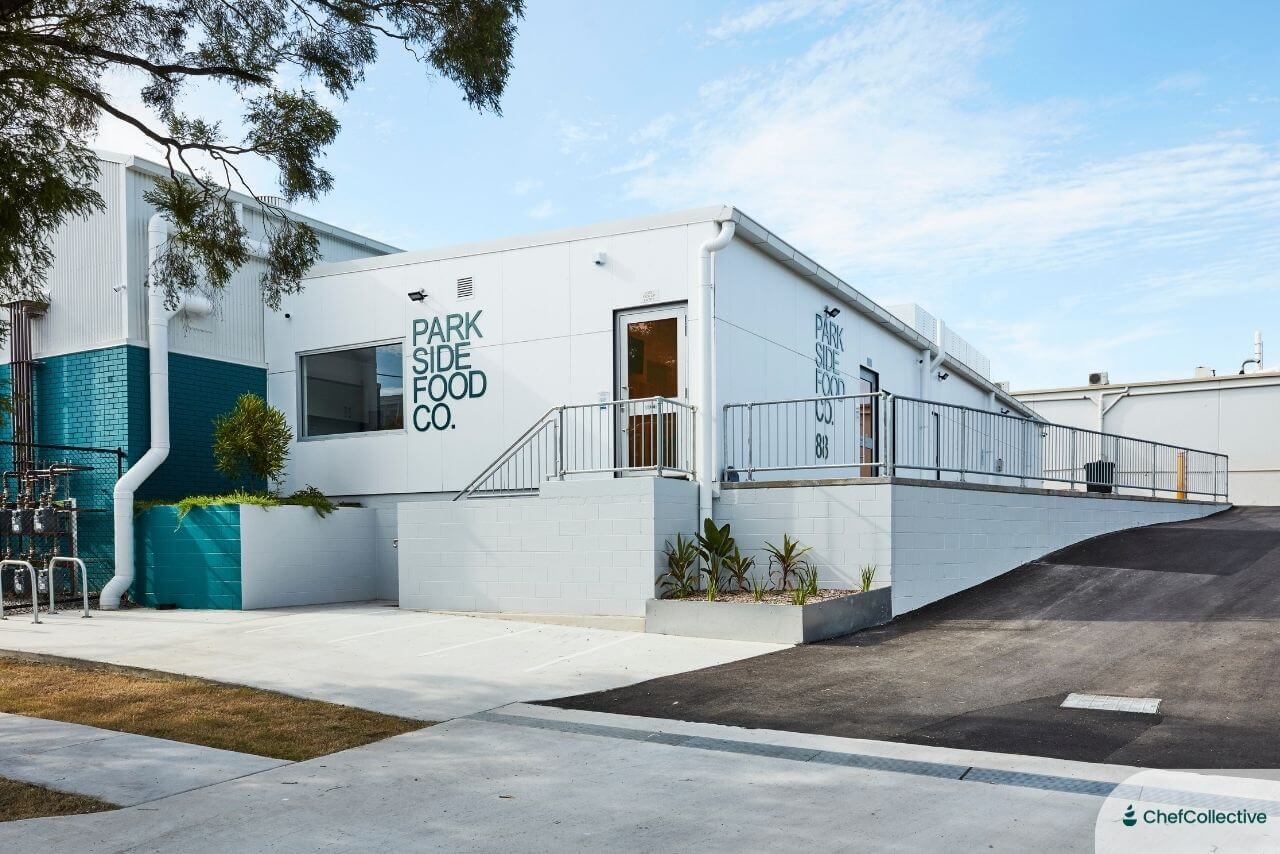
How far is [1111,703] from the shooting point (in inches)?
259

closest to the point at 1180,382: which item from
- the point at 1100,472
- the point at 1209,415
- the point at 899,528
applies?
the point at 1209,415

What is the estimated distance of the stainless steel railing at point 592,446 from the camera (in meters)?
11.4

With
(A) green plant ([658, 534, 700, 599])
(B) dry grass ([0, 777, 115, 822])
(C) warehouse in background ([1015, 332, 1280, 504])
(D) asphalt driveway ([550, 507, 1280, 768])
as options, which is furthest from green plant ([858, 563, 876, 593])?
(C) warehouse in background ([1015, 332, 1280, 504])

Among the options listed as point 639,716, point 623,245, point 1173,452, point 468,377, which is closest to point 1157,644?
point 639,716

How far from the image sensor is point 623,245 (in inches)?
480

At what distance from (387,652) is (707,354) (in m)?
4.75

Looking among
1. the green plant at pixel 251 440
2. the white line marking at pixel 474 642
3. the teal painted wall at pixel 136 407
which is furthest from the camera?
the teal painted wall at pixel 136 407

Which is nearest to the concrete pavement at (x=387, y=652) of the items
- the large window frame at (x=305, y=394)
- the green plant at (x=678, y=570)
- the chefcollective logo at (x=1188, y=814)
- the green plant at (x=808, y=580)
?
the green plant at (x=678, y=570)

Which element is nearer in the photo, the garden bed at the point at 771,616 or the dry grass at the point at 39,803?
the dry grass at the point at 39,803

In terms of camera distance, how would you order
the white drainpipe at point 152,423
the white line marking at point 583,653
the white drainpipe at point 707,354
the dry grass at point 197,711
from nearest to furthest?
the dry grass at point 197,711 → the white line marking at point 583,653 → the white drainpipe at point 707,354 → the white drainpipe at point 152,423

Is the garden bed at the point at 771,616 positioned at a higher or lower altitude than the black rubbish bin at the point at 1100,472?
lower

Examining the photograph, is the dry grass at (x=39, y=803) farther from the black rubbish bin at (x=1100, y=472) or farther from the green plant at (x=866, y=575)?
the black rubbish bin at (x=1100, y=472)

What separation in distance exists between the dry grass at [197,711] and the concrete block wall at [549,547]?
3976mm

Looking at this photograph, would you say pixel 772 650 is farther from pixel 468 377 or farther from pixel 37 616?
pixel 37 616
